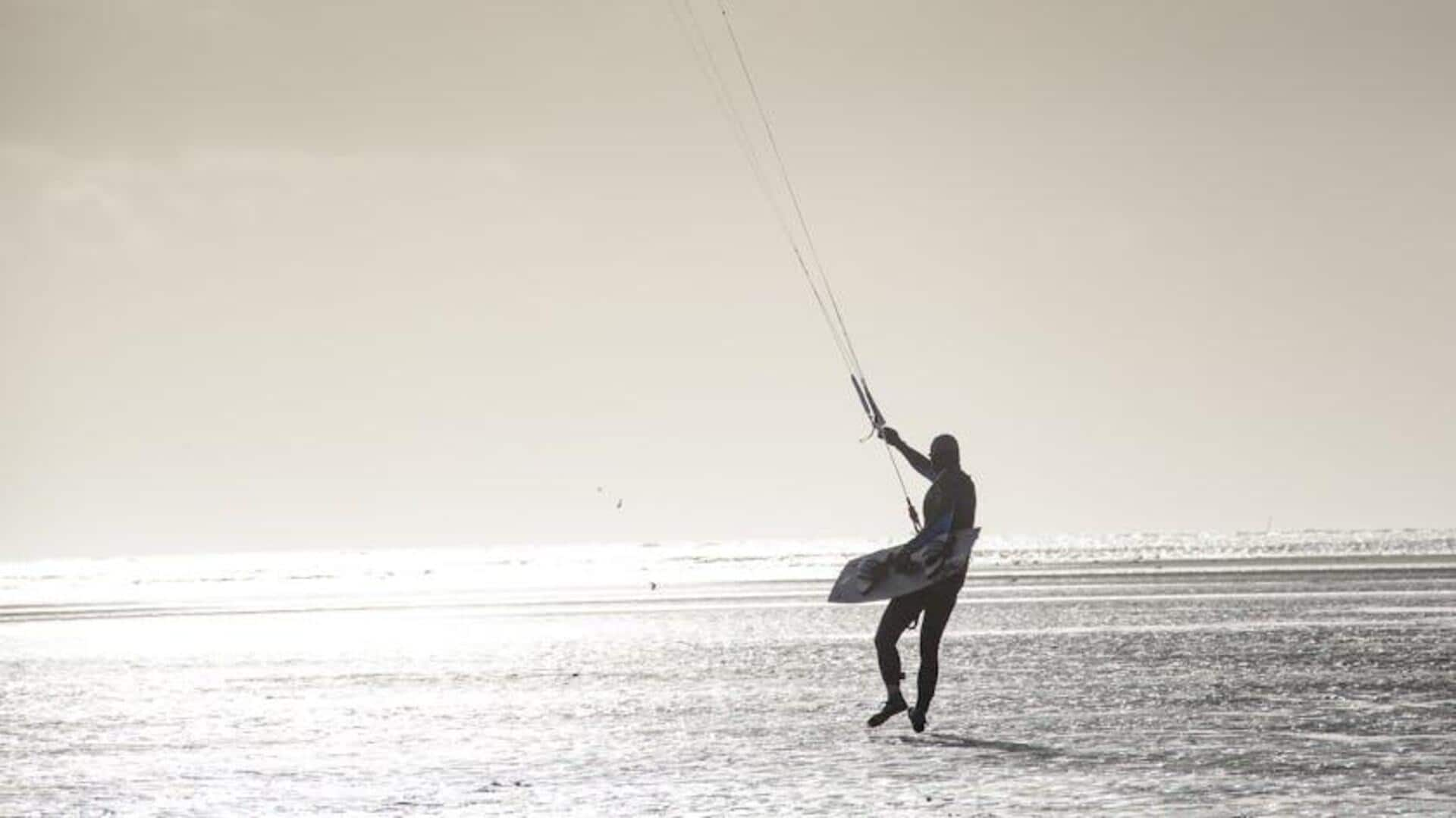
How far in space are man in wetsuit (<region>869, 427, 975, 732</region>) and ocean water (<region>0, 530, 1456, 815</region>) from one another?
0.39 m

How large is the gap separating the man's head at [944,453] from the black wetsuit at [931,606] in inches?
2.2

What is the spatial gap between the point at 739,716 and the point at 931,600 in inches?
72.0

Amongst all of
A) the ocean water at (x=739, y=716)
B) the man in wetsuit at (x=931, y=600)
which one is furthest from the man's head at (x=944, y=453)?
the ocean water at (x=739, y=716)

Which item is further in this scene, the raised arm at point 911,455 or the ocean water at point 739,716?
the raised arm at point 911,455

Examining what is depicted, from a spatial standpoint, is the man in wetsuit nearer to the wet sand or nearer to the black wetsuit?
the black wetsuit

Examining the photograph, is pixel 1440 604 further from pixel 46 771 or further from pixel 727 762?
pixel 46 771

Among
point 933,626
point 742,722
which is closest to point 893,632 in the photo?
point 933,626

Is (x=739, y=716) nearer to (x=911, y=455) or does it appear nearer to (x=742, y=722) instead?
(x=742, y=722)

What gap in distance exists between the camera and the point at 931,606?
1534cm

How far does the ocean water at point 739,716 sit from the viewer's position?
444 inches

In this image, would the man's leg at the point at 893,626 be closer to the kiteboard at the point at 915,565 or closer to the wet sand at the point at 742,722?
the kiteboard at the point at 915,565

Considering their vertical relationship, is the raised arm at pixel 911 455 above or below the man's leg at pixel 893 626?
above

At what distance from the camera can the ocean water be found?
11.3 m

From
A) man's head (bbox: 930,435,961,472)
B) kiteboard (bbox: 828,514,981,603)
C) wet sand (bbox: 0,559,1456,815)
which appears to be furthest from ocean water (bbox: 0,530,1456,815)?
man's head (bbox: 930,435,961,472)
